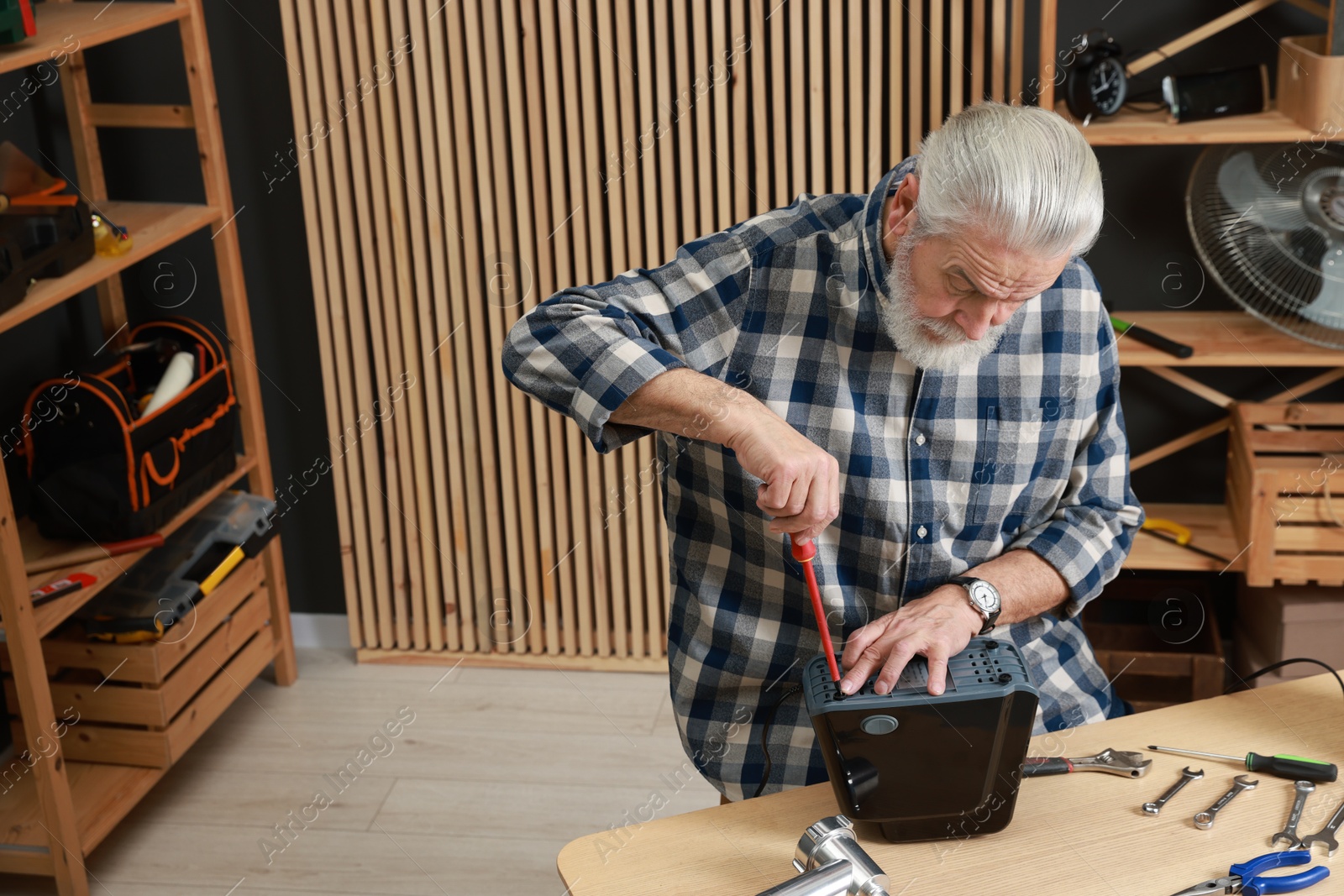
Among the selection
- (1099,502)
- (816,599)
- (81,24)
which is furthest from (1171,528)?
(81,24)

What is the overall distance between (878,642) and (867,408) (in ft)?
1.07

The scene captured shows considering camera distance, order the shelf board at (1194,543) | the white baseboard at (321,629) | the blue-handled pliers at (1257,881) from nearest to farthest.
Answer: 1. the blue-handled pliers at (1257,881)
2. the shelf board at (1194,543)
3. the white baseboard at (321,629)

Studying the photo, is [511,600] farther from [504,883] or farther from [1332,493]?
[1332,493]

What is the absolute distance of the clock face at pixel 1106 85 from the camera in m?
2.48

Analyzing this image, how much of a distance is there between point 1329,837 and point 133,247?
2.39 m

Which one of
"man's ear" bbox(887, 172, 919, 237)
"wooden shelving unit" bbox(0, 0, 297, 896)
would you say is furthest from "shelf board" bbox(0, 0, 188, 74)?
"man's ear" bbox(887, 172, 919, 237)

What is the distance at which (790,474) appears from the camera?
4.27 feet

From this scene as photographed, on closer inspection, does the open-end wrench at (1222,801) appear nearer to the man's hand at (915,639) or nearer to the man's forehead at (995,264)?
the man's hand at (915,639)

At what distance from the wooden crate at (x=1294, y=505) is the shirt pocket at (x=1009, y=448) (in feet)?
3.65

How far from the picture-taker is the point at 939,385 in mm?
1569

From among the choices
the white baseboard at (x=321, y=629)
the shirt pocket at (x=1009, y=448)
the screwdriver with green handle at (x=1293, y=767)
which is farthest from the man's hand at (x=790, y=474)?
the white baseboard at (x=321, y=629)

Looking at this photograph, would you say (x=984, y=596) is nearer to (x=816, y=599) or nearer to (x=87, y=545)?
(x=816, y=599)

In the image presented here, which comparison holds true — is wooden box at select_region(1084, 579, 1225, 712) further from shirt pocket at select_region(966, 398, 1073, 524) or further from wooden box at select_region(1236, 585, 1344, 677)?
shirt pocket at select_region(966, 398, 1073, 524)

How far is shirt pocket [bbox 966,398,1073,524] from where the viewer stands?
1.60m
